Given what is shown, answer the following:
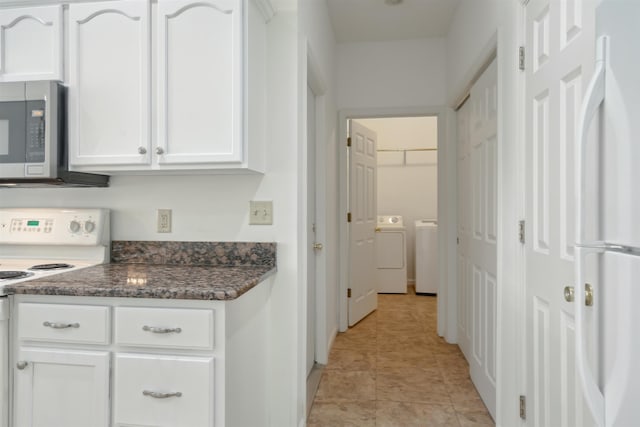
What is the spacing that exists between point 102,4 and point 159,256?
1.18 metres

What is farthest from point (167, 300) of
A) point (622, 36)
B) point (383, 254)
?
point (383, 254)

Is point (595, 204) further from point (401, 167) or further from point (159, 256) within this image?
point (401, 167)

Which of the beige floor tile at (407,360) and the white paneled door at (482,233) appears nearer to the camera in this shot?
the white paneled door at (482,233)

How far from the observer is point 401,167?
19.5 ft

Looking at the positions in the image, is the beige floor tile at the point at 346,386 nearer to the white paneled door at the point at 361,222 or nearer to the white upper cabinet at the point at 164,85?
the white paneled door at the point at 361,222

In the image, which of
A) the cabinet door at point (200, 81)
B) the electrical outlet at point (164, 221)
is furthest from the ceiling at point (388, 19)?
the electrical outlet at point (164, 221)

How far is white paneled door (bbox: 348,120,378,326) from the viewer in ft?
12.6

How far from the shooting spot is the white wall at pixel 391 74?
3.56 m

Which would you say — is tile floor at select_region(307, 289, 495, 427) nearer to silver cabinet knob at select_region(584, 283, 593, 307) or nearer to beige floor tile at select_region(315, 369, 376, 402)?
beige floor tile at select_region(315, 369, 376, 402)

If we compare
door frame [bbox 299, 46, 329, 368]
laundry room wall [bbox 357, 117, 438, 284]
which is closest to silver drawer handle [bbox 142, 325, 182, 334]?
door frame [bbox 299, 46, 329, 368]

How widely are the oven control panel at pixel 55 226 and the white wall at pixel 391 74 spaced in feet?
7.84

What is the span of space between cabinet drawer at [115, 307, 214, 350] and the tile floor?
1135 millimetres

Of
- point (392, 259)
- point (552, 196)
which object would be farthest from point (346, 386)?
point (392, 259)

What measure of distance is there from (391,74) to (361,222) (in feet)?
4.74
